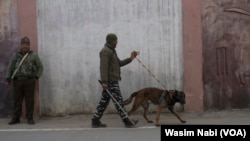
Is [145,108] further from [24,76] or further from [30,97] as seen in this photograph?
[24,76]

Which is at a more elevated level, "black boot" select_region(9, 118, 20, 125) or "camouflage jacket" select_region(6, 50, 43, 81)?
"camouflage jacket" select_region(6, 50, 43, 81)

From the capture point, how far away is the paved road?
8758mm

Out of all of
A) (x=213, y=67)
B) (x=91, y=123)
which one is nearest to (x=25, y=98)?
(x=91, y=123)

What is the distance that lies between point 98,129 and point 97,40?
2.32 m

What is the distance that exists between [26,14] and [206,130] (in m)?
5.86

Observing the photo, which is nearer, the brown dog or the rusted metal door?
the brown dog

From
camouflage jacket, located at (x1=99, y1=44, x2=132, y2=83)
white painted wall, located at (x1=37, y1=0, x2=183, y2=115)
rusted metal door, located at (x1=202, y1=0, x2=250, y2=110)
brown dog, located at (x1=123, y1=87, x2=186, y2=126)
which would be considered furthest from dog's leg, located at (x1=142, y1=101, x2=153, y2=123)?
rusted metal door, located at (x1=202, y1=0, x2=250, y2=110)

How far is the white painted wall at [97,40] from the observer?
36.1 feet

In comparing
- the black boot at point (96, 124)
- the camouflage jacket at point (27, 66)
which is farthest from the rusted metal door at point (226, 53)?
Result: the camouflage jacket at point (27, 66)

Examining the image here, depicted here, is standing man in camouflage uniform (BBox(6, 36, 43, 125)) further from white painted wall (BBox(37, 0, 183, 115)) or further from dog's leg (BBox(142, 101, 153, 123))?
dog's leg (BBox(142, 101, 153, 123))

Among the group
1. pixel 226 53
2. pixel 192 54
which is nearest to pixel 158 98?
pixel 192 54

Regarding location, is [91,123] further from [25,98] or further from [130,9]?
[130,9]

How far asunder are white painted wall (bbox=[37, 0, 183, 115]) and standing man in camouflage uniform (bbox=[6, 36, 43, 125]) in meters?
0.53

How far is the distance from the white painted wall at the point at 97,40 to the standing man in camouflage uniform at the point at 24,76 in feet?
1.76
